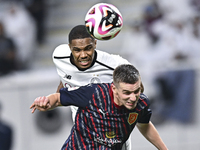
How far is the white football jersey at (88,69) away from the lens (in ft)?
16.5

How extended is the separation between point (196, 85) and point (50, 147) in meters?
3.37

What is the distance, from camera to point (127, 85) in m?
3.87

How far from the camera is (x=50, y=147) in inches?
336

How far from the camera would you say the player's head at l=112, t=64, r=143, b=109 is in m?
Result: 3.88

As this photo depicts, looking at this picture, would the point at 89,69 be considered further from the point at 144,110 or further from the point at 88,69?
the point at 144,110

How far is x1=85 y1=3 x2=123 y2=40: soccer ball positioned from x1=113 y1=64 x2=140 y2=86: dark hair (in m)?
0.66

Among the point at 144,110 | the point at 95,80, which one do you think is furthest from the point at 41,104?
the point at 95,80

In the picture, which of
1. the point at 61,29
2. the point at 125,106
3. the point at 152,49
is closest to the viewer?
the point at 125,106

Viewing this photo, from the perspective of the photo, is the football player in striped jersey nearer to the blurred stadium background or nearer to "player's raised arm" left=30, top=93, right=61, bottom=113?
"player's raised arm" left=30, top=93, right=61, bottom=113

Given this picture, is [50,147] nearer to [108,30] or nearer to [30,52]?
[30,52]

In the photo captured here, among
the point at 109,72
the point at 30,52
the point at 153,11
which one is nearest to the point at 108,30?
the point at 109,72

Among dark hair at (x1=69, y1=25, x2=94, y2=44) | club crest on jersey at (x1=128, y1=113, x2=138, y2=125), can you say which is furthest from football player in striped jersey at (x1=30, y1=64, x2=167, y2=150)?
dark hair at (x1=69, y1=25, x2=94, y2=44)

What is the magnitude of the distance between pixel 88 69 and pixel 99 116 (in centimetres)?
92

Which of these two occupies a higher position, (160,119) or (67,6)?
(67,6)
